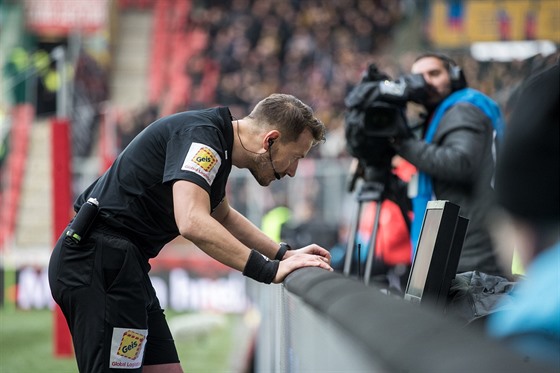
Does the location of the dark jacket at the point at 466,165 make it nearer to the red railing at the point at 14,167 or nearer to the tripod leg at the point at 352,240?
the tripod leg at the point at 352,240

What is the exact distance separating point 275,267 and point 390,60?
54.8ft

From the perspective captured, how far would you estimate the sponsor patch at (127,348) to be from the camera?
3877mm

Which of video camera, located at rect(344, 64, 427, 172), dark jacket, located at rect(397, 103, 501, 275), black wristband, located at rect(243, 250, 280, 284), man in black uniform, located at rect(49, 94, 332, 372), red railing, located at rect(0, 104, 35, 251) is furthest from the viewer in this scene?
red railing, located at rect(0, 104, 35, 251)

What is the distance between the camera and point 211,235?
12.0 ft

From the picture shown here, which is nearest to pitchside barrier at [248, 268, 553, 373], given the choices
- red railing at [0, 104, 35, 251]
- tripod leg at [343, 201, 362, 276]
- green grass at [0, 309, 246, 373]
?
tripod leg at [343, 201, 362, 276]

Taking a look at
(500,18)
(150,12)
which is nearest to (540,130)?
(500,18)

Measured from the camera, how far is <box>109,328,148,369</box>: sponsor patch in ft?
12.7

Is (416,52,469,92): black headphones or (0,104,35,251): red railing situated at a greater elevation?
(416,52,469,92): black headphones

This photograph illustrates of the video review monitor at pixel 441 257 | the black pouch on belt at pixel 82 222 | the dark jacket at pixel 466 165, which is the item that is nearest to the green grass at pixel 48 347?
the dark jacket at pixel 466 165

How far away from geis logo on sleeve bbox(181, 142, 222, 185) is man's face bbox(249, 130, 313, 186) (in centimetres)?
34

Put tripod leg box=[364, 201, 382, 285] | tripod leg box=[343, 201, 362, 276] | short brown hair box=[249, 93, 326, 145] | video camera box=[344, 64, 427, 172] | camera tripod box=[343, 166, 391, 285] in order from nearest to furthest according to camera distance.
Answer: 1. short brown hair box=[249, 93, 326, 145]
2. video camera box=[344, 64, 427, 172]
3. tripod leg box=[364, 201, 382, 285]
4. camera tripod box=[343, 166, 391, 285]
5. tripod leg box=[343, 201, 362, 276]

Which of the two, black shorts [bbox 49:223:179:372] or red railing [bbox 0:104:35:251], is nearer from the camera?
black shorts [bbox 49:223:179:372]

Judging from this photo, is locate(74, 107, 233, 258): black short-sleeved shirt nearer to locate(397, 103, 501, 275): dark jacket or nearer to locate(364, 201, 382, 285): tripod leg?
locate(397, 103, 501, 275): dark jacket

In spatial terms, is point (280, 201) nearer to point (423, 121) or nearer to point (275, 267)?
point (423, 121)
